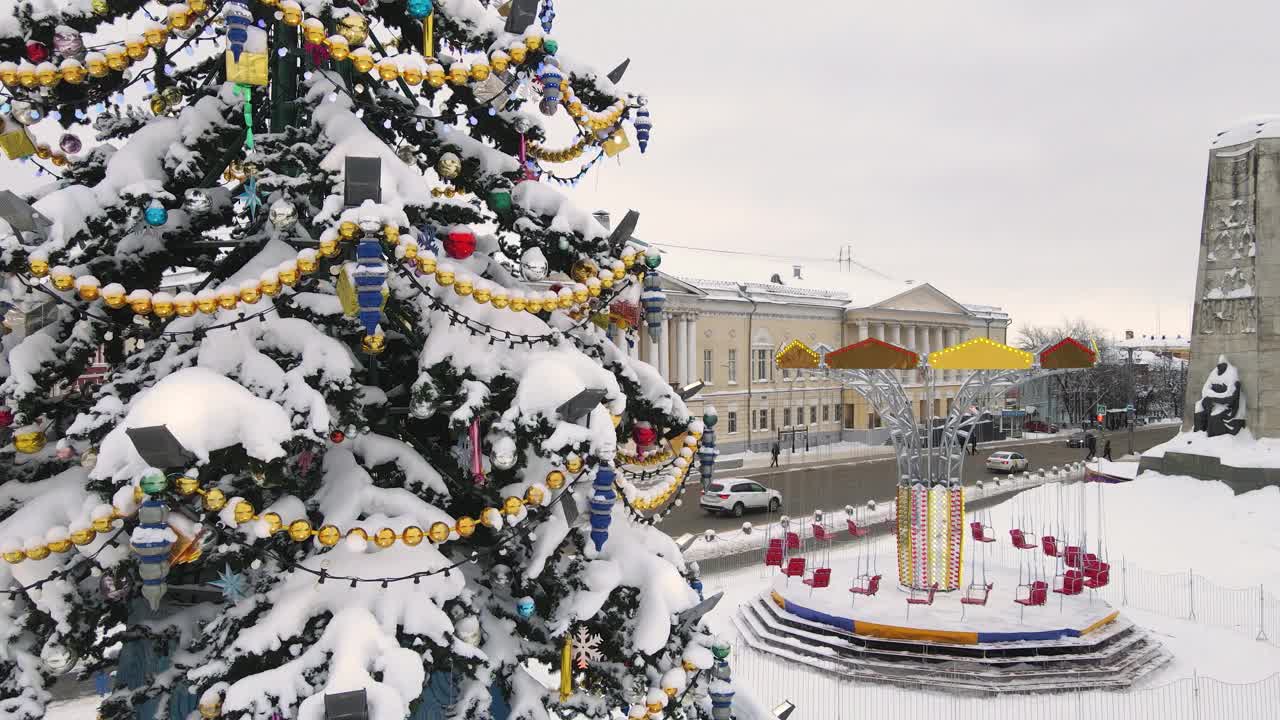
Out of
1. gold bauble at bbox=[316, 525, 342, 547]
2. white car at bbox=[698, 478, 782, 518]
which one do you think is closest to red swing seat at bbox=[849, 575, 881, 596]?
white car at bbox=[698, 478, 782, 518]

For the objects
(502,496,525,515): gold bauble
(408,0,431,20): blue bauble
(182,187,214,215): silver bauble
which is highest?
(408,0,431,20): blue bauble

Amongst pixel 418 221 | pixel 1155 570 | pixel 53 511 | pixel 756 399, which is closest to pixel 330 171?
pixel 418 221

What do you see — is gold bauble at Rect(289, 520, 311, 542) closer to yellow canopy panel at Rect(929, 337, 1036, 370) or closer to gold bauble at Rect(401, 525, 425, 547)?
gold bauble at Rect(401, 525, 425, 547)

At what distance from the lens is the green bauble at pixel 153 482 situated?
3.78 m

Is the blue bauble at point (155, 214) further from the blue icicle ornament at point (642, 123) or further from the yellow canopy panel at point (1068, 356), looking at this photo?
the yellow canopy panel at point (1068, 356)

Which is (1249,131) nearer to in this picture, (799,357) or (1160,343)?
(799,357)

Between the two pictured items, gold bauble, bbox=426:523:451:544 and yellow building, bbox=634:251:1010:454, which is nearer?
gold bauble, bbox=426:523:451:544

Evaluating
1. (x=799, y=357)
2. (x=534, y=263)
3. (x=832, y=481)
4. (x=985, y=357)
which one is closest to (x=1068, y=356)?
(x=985, y=357)

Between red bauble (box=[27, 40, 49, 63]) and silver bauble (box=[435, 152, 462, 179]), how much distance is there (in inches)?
84.5

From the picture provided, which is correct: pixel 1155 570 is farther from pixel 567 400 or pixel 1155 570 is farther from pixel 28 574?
pixel 28 574

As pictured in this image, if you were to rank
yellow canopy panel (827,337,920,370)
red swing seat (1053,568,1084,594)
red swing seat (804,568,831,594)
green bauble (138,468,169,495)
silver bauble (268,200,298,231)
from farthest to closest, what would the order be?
red swing seat (804,568,831,594) < red swing seat (1053,568,1084,594) < yellow canopy panel (827,337,920,370) < silver bauble (268,200,298,231) < green bauble (138,468,169,495)

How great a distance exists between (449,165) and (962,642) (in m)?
11.2

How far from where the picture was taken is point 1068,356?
14.8 meters

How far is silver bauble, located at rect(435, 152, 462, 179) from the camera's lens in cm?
548
